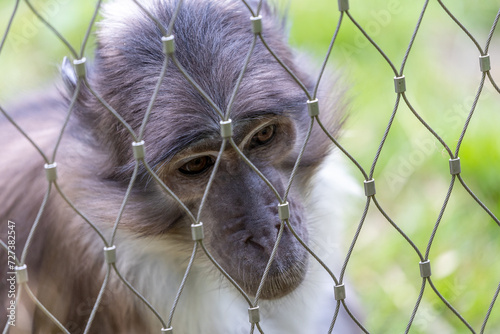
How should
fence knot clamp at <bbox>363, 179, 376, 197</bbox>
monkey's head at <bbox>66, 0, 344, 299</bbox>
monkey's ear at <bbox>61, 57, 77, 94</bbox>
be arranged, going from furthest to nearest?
monkey's ear at <bbox>61, 57, 77, 94</bbox> < monkey's head at <bbox>66, 0, 344, 299</bbox> < fence knot clamp at <bbox>363, 179, 376, 197</bbox>

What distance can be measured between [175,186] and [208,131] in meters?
0.25

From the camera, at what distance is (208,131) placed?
264 centimetres

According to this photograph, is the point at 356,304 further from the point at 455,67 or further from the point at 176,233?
the point at 455,67

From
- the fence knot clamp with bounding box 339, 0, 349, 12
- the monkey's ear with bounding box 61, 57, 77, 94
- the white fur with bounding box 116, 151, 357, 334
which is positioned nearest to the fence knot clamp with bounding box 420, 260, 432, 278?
the white fur with bounding box 116, 151, 357, 334

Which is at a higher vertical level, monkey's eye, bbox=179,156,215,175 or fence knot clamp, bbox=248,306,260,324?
monkey's eye, bbox=179,156,215,175

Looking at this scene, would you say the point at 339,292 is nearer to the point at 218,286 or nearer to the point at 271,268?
the point at 271,268

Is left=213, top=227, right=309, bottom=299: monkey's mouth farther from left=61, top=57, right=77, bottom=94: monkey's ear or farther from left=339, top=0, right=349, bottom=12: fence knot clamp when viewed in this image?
left=61, top=57, right=77, bottom=94: monkey's ear

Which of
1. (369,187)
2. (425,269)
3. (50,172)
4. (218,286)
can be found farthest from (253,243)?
(50,172)

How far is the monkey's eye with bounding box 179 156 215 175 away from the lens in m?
2.73

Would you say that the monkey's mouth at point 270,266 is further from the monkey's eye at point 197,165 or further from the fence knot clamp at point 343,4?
the fence knot clamp at point 343,4

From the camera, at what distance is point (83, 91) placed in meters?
2.94

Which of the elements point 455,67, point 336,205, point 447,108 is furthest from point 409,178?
point 336,205

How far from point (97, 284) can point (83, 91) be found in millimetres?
741

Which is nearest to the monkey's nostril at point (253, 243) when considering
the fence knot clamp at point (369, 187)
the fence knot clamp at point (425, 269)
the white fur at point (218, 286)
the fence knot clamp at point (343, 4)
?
the white fur at point (218, 286)
